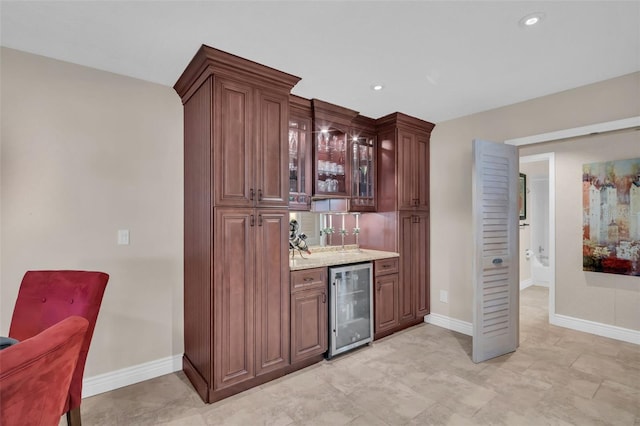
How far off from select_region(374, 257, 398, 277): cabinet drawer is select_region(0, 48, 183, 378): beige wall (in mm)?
2006

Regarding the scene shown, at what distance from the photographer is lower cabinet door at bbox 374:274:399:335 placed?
3283 millimetres

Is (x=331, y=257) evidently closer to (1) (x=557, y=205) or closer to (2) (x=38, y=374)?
(2) (x=38, y=374)

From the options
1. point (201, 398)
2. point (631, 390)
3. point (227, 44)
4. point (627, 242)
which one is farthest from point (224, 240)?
point (627, 242)

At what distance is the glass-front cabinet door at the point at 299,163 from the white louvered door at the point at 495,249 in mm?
1650

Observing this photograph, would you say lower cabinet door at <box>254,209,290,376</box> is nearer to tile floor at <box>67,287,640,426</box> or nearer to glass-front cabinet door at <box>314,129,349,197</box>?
tile floor at <box>67,287,640,426</box>

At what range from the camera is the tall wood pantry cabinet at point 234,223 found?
2211 millimetres

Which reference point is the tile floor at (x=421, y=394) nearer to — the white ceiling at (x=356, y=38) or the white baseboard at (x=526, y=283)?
the white baseboard at (x=526, y=283)

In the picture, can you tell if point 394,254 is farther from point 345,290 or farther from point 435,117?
point 435,117

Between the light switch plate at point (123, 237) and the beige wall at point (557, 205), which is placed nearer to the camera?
the light switch plate at point (123, 237)

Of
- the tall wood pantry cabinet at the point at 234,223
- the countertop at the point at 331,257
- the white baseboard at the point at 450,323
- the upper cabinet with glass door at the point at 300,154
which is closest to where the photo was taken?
the tall wood pantry cabinet at the point at 234,223

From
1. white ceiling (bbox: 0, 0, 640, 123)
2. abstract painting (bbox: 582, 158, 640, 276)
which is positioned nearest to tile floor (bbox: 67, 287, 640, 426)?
abstract painting (bbox: 582, 158, 640, 276)

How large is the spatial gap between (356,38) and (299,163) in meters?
Answer: 1.30

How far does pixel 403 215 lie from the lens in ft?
11.9

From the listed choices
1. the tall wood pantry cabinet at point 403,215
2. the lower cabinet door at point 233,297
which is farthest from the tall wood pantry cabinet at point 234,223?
the tall wood pantry cabinet at point 403,215
